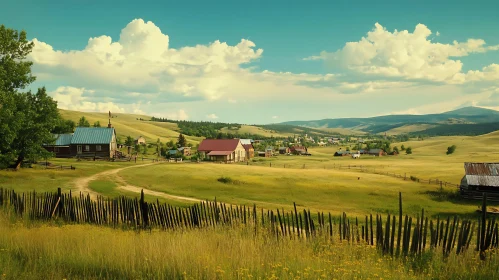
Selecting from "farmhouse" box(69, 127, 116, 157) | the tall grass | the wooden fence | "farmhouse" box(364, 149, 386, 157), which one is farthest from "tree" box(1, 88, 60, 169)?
"farmhouse" box(364, 149, 386, 157)

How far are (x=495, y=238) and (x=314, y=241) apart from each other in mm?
7311

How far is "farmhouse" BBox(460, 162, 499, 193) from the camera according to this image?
47.6m

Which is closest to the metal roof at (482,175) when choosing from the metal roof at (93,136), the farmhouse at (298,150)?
the metal roof at (93,136)

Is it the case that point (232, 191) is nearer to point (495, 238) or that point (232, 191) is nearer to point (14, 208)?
point (14, 208)

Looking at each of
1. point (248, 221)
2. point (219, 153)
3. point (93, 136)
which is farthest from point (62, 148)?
point (248, 221)

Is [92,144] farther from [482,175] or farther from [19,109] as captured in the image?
[482,175]

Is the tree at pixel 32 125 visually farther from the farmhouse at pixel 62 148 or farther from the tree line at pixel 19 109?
the farmhouse at pixel 62 148

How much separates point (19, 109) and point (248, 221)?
4015 centimetres

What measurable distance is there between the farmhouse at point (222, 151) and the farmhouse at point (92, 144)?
Answer: 32.2 m

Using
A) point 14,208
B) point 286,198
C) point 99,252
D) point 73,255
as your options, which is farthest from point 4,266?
point 286,198

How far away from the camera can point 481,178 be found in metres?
48.3

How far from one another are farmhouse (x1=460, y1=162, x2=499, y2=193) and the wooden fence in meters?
36.1

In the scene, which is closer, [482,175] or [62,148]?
[482,175]

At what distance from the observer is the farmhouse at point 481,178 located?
47.6 metres
